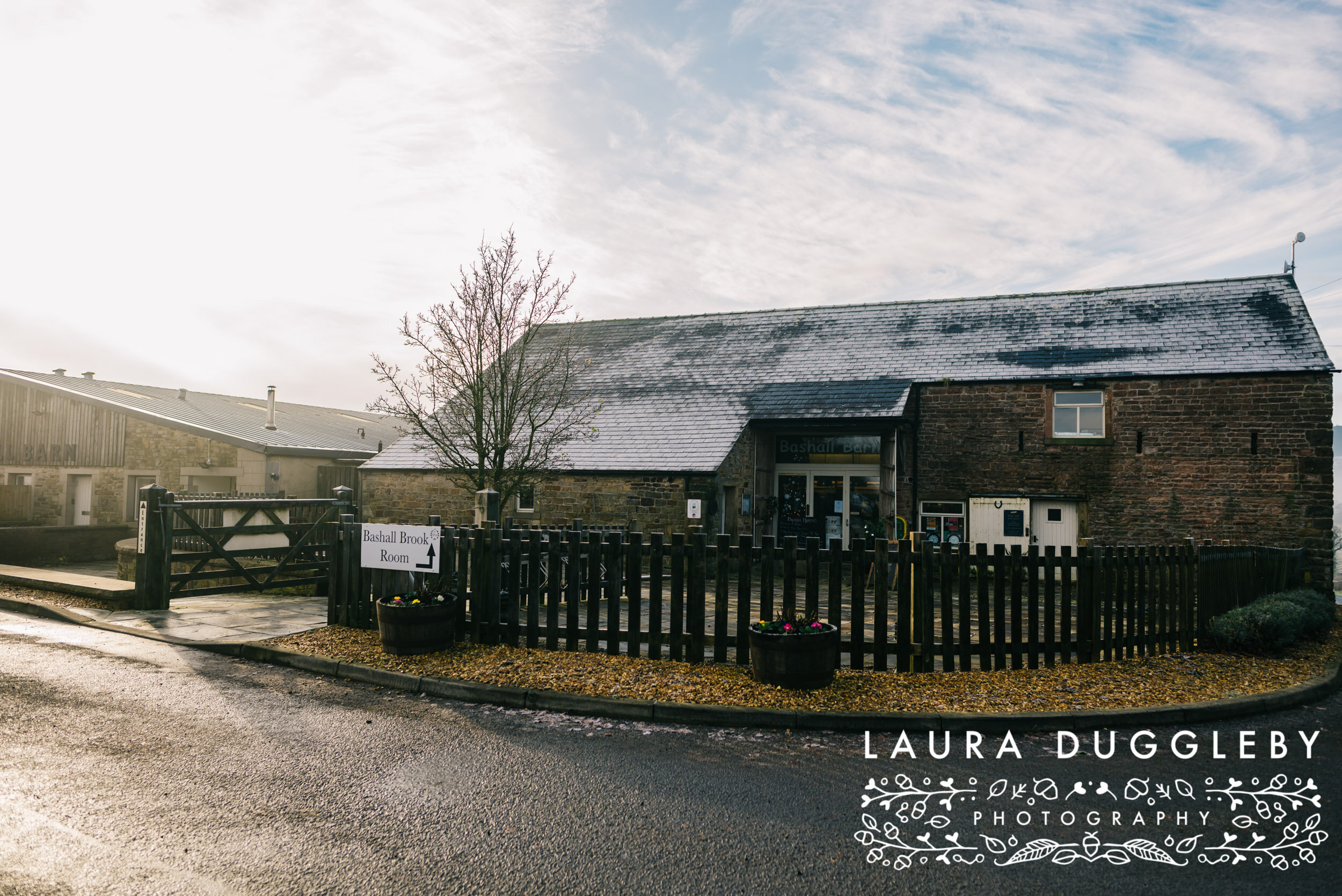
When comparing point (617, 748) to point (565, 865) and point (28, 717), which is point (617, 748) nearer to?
point (565, 865)

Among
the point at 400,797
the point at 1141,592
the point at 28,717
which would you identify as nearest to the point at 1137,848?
the point at 400,797

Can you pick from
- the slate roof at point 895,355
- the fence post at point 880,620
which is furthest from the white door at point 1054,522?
the fence post at point 880,620

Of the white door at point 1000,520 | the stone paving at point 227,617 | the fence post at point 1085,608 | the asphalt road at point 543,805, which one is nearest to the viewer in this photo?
the asphalt road at point 543,805

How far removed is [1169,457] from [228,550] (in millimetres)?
19134

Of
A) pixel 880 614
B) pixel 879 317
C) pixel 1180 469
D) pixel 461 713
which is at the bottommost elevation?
pixel 461 713

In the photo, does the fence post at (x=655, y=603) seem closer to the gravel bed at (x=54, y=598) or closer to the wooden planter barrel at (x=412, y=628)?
the wooden planter barrel at (x=412, y=628)

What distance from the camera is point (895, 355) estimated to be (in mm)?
21000

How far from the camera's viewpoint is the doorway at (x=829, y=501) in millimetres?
19578

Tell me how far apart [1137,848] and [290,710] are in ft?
19.4

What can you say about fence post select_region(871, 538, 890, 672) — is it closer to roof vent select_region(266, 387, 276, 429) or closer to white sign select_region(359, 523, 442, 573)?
white sign select_region(359, 523, 442, 573)

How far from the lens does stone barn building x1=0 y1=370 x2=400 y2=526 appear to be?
845 inches

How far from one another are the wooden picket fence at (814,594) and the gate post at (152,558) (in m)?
3.29

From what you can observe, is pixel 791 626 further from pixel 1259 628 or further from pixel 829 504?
pixel 829 504

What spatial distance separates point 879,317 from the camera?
23.1 m
